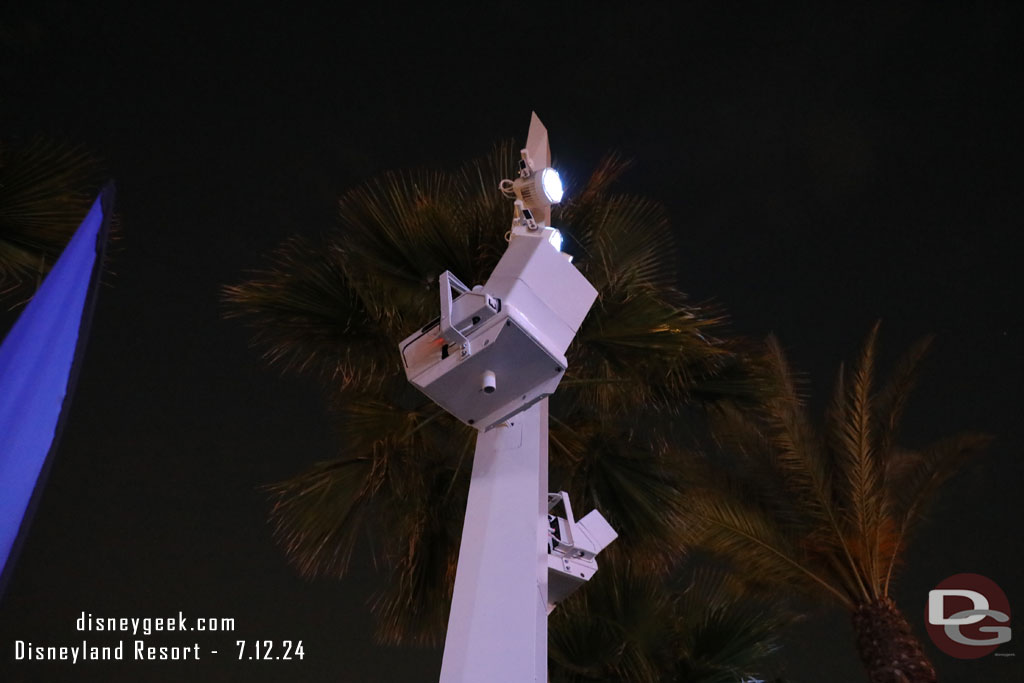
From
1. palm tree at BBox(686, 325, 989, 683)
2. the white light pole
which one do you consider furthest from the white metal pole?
palm tree at BBox(686, 325, 989, 683)

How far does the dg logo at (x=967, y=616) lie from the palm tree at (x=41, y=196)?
13132 millimetres

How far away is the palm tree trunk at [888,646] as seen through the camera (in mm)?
9289

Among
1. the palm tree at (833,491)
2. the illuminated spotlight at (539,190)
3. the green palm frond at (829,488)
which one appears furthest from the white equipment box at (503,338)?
the green palm frond at (829,488)

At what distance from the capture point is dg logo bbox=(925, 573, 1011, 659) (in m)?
14.3

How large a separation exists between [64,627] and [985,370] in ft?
52.1

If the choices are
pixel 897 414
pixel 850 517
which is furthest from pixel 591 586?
pixel 897 414

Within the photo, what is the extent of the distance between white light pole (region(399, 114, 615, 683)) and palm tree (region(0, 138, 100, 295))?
3.23m

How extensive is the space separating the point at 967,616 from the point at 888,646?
21.6ft

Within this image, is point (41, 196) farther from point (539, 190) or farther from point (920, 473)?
point (920, 473)

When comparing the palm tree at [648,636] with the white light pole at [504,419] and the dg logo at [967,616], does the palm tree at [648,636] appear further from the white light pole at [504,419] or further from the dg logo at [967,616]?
the dg logo at [967,616]

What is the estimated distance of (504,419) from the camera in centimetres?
322

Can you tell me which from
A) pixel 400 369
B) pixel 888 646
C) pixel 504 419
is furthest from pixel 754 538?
pixel 504 419

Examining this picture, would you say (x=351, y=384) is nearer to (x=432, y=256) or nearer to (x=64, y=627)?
(x=432, y=256)

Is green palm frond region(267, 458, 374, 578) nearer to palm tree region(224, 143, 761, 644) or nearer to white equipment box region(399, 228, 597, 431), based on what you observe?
palm tree region(224, 143, 761, 644)
